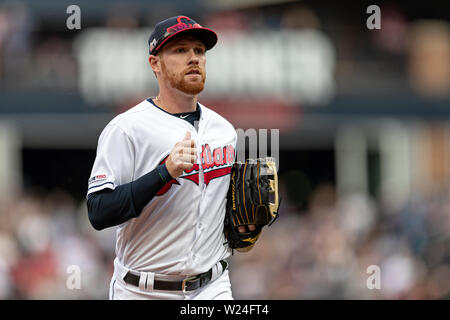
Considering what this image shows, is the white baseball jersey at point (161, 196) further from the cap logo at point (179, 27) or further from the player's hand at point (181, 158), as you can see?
the cap logo at point (179, 27)

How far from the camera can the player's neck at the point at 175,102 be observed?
4.08 m

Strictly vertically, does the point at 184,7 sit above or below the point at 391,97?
above

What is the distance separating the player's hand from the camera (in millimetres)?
3678

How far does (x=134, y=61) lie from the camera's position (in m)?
17.4

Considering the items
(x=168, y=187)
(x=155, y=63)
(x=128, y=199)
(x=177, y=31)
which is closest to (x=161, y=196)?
(x=168, y=187)

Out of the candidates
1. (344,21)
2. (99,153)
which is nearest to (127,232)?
(99,153)

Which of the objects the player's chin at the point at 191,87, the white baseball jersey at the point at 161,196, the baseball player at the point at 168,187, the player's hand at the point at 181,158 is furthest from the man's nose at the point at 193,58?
the player's hand at the point at 181,158

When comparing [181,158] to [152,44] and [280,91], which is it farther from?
[280,91]

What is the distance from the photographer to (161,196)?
3.95 metres

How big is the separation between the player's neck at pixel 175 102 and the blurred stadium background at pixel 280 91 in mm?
8808
